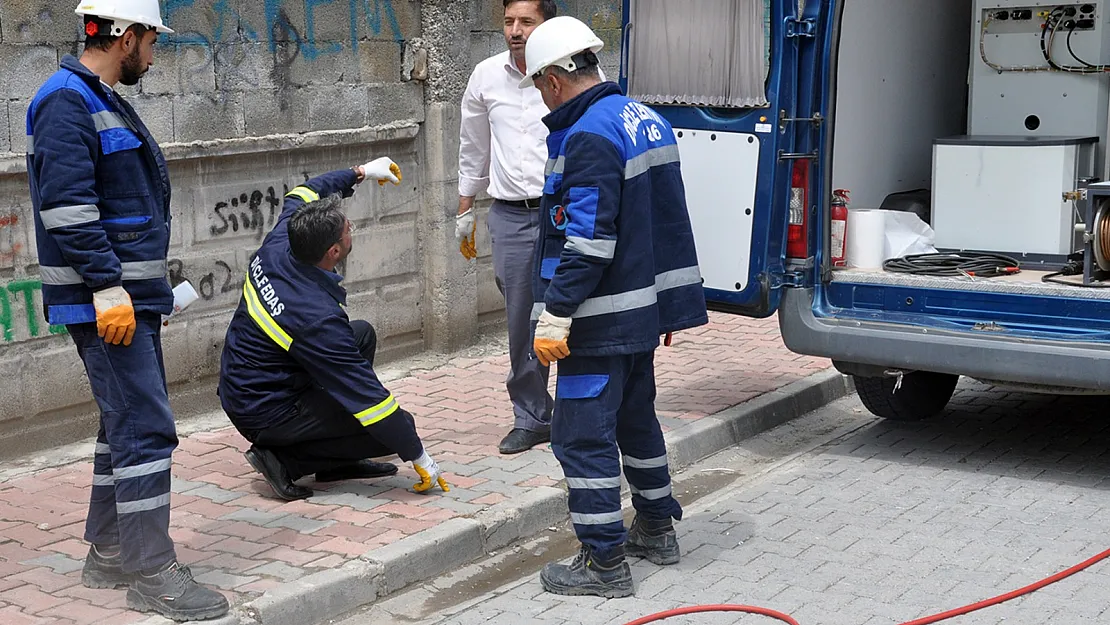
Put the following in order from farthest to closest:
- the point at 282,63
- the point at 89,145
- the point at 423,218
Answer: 1. the point at 423,218
2. the point at 282,63
3. the point at 89,145

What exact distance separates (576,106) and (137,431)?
1774 millimetres

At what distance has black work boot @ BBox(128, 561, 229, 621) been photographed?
425cm

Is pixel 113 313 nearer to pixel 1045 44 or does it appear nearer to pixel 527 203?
pixel 527 203

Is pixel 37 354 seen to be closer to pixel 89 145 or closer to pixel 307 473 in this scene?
pixel 307 473

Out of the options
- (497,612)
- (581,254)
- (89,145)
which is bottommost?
(497,612)

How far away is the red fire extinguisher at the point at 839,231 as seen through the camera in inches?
256

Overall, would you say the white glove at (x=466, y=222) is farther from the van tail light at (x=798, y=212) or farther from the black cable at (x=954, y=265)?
the black cable at (x=954, y=265)

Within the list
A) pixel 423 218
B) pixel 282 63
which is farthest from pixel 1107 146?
pixel 282 63

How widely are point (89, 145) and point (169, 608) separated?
146 cm

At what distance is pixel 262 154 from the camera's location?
22.7 feet

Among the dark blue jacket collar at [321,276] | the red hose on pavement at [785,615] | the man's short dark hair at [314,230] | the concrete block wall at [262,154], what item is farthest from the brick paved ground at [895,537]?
the concrete block wall at [262,154]

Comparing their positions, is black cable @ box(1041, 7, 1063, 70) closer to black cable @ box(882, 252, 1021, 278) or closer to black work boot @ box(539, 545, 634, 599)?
black cable @ box(882, 252, 1021, 278)

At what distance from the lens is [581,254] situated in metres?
4.39

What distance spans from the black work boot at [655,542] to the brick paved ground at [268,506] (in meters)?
0.70
